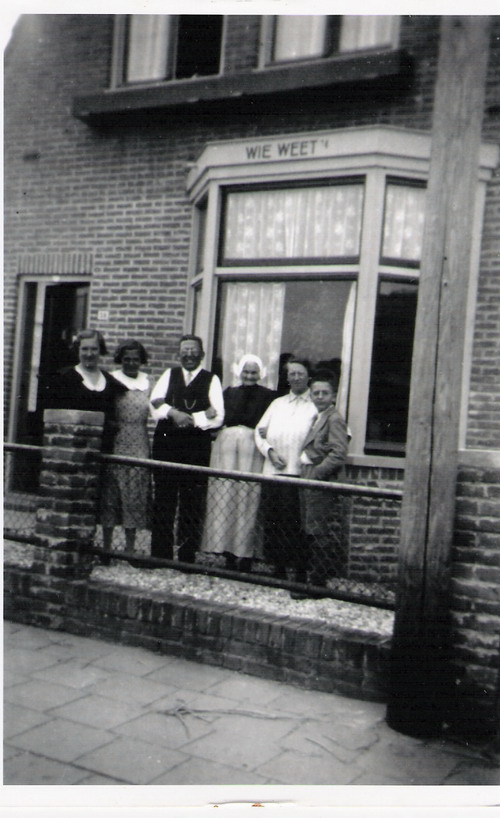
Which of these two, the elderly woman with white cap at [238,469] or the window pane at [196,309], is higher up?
the window pane at [196,309]

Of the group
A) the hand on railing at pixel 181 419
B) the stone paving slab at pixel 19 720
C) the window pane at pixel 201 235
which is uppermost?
the window pane at pixel 201 235

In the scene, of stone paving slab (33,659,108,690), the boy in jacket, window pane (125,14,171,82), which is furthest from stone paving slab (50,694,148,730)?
window pane (125,14,171,82)

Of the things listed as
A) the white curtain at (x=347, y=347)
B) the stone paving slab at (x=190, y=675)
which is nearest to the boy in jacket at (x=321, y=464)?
the stone paving slab at (x=190, y=675)

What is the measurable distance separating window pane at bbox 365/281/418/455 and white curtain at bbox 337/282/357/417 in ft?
0.66

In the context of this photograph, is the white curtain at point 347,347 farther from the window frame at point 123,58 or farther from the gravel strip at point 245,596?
the window frame at point 123,58

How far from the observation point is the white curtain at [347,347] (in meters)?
6.18

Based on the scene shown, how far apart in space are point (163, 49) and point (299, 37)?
1479 mm

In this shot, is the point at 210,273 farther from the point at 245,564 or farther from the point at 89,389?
the point at 245,564

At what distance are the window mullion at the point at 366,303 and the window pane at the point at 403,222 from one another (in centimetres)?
11

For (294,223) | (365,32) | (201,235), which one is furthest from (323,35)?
(201,235)

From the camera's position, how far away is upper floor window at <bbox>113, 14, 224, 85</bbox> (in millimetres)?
7023

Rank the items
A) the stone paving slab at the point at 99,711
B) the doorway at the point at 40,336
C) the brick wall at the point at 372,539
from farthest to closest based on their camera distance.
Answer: the doorway at the point at 40,336
the brick wall at the point at 372,539
the stone paving slab at the point at 99,711

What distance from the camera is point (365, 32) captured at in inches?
246
